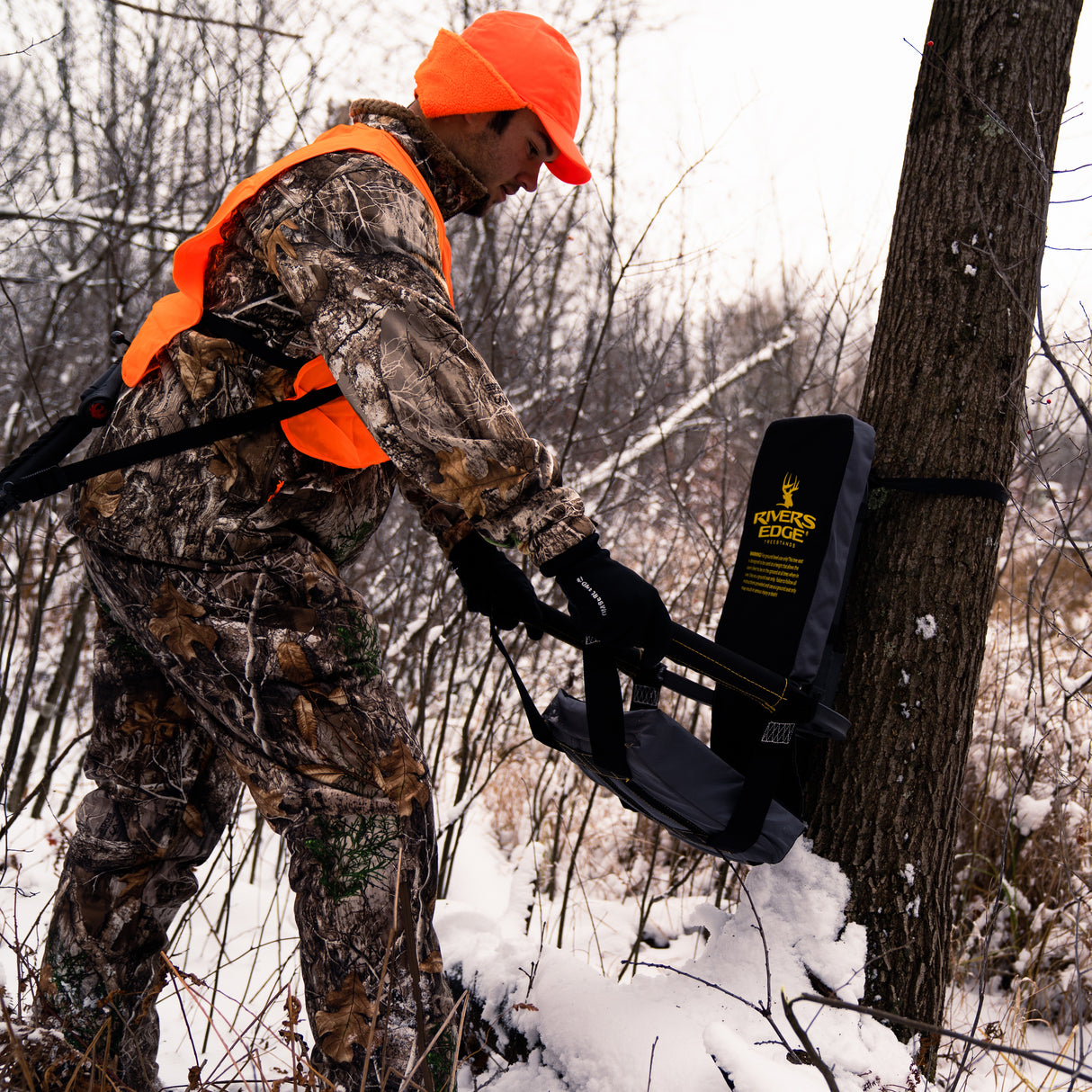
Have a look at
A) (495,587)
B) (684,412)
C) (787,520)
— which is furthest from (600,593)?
(684,412)

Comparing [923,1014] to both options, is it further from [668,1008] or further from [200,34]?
[200,34]

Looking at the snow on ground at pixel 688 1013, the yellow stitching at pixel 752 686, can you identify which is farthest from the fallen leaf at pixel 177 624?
the yellow stitching at pixel 752 686

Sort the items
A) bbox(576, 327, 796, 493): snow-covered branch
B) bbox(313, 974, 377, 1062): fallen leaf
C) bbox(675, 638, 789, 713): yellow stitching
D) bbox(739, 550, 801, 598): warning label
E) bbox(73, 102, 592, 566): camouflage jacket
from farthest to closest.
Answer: bbox(576, 327, 796, 493): snow-covered branch
bbox(739, 550, 801, 598): warning label
bbox(675, 638, 789, 713): yellow stitching
bbox(313, 974, 377, 1062): fallen leaf
bbox(73, 102, 592, 566): camouflage jacket

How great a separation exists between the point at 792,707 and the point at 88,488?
144 cm

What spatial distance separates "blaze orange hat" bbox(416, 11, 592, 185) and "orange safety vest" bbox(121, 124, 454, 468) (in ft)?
0.54

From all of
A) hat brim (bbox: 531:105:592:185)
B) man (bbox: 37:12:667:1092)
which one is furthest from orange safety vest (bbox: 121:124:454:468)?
hat brim (bbox: 531:105:592:185)

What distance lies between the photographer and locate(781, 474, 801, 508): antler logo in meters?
1.97

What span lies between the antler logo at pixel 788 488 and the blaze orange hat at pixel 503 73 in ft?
2.91

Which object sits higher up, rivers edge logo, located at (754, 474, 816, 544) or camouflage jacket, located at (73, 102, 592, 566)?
rivers edge logo, located at (754, 474, 816, 544)

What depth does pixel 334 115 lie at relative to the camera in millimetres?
5051

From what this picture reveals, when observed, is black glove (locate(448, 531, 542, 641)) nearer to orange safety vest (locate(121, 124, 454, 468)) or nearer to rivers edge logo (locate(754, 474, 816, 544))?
orange safety vest (locate(121, 124, 454, 468))

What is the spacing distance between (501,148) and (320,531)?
844 mm

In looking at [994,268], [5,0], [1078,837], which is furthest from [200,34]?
[1078,837]

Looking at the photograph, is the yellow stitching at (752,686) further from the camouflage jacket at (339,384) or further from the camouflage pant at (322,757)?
the camouflage pant at (322,757)
